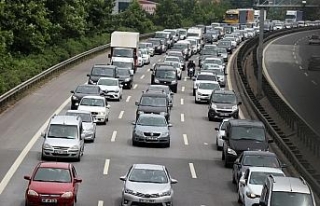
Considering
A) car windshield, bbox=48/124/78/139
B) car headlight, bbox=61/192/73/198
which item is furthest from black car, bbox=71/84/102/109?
car headlight, bbox=61/192/73/198

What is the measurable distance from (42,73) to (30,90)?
188 inches

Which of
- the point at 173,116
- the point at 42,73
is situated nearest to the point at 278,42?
the point at 42,73

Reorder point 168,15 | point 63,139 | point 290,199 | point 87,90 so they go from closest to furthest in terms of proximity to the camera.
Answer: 1. point 290,199
2. point 63,139
3. point 87,90
4. point 168,15

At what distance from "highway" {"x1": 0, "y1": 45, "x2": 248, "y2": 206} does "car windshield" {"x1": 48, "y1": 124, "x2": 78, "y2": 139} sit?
1055mm

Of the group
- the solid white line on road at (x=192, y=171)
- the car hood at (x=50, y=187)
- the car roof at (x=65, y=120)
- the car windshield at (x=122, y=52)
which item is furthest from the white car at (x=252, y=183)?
the car windshield at (x=122, y=52)

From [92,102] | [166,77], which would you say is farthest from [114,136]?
[166,77]

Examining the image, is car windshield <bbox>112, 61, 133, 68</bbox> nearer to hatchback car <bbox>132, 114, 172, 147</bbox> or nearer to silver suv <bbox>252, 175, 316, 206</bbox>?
hatchback car <bbox>132, 114, 172, 147</bbox>

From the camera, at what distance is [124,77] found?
57281mm

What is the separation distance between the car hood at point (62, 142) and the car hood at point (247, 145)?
19.0 feet

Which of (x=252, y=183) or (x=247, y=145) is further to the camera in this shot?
(x=247, y=145)

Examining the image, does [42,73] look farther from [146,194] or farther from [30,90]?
[146,194]

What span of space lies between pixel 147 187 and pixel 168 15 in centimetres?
11538

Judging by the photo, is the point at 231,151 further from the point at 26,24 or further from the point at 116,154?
the point at 26,24

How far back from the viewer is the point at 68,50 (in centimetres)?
7756
